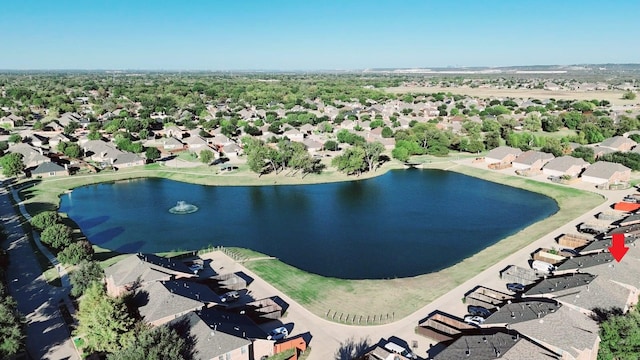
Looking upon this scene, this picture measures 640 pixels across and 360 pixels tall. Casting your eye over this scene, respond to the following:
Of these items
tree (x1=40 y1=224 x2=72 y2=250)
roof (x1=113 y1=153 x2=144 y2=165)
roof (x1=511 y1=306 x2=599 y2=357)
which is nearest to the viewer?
roof (x1=511 y1=306 x2=599 y2=357)

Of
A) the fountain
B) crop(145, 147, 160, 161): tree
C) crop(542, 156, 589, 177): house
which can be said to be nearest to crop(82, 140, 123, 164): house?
crop(145, 147, 160, 161): tree

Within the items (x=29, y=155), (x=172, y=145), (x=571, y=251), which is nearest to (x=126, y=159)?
(x=172, y=145)

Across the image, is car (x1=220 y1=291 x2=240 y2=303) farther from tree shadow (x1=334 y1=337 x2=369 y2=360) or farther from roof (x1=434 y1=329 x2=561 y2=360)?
roof (x1=434 y1=329 x2=561 y2=360)

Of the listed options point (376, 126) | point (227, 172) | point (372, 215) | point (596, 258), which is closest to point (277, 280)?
point (372, 215)

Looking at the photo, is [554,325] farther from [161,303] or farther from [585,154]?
[585,154]

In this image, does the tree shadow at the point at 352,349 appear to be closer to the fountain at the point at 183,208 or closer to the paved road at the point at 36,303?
the paved road at the point at 36,303

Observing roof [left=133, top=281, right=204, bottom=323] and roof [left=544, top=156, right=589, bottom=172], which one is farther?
roof [left=544, top=156, right=589, bottom=172]

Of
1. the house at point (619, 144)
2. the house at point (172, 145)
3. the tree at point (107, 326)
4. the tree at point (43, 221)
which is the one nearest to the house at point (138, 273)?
the tree at point (107, 326)
